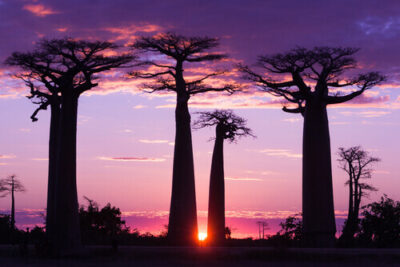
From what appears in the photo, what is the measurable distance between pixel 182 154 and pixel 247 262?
9415 millimetres

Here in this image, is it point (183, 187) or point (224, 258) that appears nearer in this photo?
point (224, 258)

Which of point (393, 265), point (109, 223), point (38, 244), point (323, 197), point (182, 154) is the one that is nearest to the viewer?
point (393, 265)

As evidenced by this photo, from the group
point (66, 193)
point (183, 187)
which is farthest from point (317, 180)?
point (66, 193)

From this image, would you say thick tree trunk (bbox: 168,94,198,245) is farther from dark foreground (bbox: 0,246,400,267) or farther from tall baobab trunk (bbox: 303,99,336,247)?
dark foreground (bbox: 0,246,400,267)

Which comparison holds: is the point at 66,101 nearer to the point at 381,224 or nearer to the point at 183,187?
the point at 183,187

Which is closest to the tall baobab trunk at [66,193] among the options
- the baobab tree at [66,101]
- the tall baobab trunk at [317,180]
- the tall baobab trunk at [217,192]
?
the baobab tree at [66,101]

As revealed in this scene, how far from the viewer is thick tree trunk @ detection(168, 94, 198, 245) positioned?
27312 mm

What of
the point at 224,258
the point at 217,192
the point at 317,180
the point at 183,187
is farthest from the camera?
the point at 217,192

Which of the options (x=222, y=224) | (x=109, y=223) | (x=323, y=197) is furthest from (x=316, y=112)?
(x=109, y=223)

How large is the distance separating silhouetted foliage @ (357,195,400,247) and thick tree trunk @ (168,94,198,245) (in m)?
7.67

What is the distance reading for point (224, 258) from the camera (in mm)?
19859

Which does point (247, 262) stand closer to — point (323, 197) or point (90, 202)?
point (323, 197)

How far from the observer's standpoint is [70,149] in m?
23.3

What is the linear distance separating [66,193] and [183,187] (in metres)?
6.11
